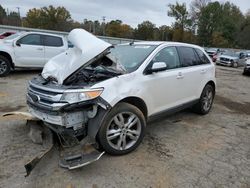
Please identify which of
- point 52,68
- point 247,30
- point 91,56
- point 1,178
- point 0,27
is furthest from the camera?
point 247,30

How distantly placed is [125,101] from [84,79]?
0.68 m

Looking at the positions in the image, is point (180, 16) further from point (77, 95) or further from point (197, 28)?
point (77, 95)

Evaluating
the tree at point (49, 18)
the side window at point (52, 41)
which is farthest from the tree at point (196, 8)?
the side window at point (52, 41)

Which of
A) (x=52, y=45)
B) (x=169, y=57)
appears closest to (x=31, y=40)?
(x=52, y=45)

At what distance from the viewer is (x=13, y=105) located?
5.96 metres

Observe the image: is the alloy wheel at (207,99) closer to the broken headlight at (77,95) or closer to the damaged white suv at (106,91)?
the damaged white suv at (106,91)

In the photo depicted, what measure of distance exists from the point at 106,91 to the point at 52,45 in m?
8.00

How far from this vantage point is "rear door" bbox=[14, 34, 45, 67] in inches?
376

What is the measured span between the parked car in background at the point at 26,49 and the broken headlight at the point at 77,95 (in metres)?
7.08

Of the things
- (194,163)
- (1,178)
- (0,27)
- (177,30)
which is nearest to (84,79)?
(1,178)

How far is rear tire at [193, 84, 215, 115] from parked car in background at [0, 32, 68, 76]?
6.93 metres

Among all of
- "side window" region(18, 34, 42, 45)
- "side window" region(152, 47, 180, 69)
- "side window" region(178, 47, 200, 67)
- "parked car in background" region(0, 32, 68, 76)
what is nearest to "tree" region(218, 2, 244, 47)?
"parked car in background" region(0, 32, 68, 76)

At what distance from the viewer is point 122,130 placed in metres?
3.62

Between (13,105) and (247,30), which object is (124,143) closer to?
(13,105)
